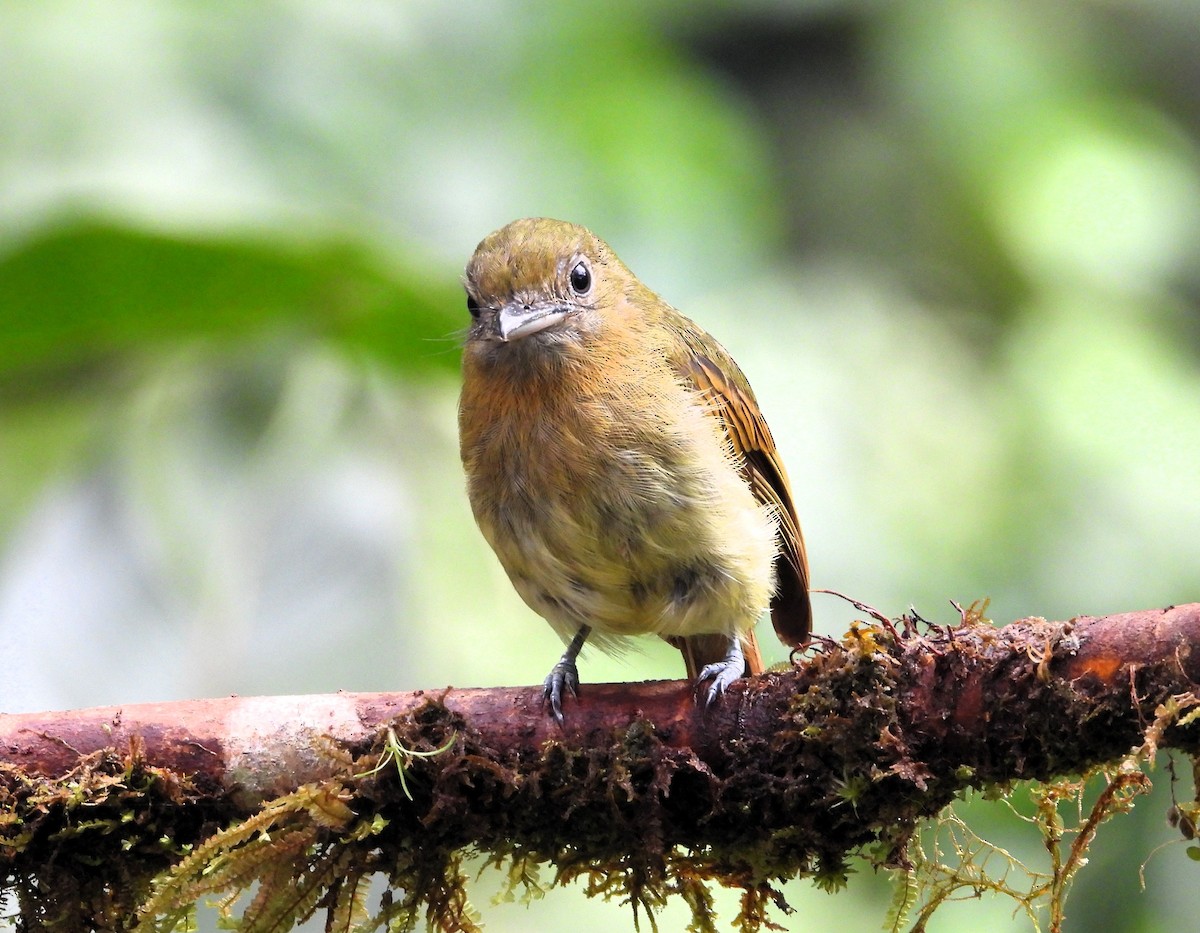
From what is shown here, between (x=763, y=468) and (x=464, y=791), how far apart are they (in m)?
1.46

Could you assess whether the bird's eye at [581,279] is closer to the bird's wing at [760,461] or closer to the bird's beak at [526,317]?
the bird's beak at [526,317]

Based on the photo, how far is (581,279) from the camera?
3.61 metres

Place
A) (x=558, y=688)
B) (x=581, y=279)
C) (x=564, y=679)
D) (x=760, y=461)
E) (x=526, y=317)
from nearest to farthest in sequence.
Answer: (x=558, y=688)
(x=564, y=679)
(x=526, y=317)
(x=581, y=279)
(x=760, y=461)

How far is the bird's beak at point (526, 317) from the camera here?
3.37 m

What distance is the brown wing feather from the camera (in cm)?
370

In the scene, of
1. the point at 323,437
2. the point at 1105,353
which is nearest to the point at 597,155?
the point at 323,437

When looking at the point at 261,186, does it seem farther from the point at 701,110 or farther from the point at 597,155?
the point at 701,110

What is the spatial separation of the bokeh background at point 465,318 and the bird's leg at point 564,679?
2.29ft

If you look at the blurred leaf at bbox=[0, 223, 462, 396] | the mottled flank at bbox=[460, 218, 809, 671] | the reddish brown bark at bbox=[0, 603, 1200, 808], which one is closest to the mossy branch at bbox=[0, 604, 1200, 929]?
the reddish brown bark at bbox=[0, 603, 1200, 808]

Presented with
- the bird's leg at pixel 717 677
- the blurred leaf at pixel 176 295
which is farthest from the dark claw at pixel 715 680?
the blurred leaf at pixel 176 295

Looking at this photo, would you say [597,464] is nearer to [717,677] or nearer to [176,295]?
[717,677]

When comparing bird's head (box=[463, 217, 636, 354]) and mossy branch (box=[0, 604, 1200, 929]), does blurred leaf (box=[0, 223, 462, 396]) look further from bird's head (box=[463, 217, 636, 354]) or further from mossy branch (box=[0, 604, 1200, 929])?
mossy branch (box=[0, 604, 1200, 929])

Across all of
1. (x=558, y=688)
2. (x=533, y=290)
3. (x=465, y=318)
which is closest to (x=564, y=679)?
(x=558, y=688)

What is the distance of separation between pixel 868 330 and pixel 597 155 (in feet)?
4.31
